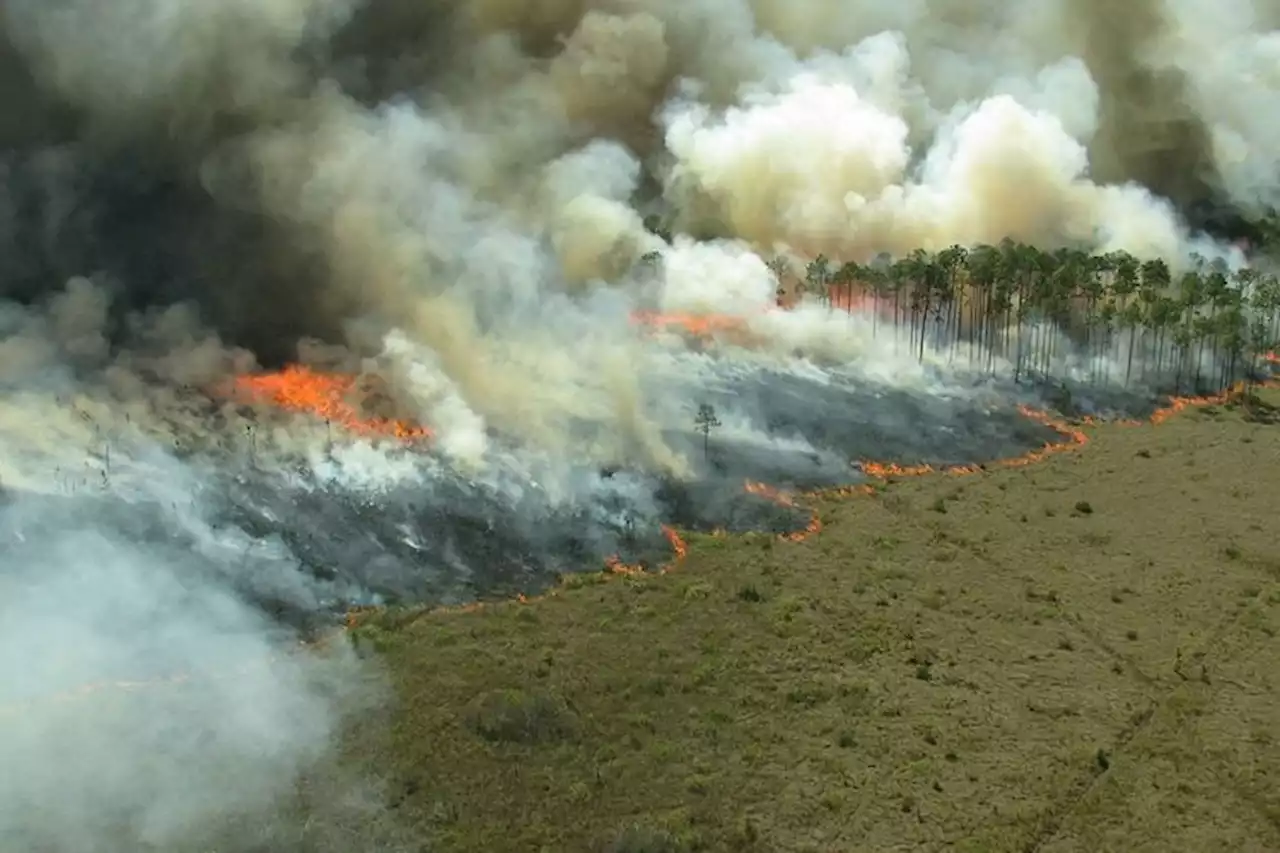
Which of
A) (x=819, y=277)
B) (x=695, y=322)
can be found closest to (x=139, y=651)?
(x=695, y=322)

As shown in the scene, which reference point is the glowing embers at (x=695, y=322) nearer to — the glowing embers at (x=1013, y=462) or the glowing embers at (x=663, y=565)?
the glowing embers at (x=1013, y=462)

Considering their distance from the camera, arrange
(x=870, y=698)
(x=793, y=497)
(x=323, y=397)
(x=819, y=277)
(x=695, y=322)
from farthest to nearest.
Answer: (x=819, y=277) < (x=695, y=322) < (x=323, y=397) < (x=793, y=497) < (x=870, y=698)

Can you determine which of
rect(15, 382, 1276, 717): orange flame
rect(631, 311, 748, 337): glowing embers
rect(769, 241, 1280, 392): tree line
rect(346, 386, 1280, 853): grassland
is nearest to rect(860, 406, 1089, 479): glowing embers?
rect(15, 382, 1276, 717): orange flame

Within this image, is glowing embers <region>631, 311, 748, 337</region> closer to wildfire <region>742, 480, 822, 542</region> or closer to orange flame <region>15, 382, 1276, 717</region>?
orange flame <region>15, 382, 1276, 717</region>

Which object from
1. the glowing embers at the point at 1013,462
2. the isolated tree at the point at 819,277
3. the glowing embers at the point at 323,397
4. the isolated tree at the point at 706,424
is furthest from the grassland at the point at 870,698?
the isolated tree at the point at 819,277

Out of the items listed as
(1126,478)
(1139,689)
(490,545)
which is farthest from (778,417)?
(1139,689)

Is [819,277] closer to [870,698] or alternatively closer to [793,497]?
[793,497]
